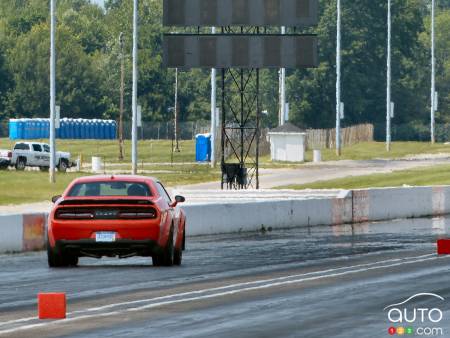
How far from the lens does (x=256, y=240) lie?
36312mm

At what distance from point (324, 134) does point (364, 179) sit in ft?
177

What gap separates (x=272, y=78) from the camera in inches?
6211

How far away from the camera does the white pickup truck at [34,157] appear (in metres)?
87.8

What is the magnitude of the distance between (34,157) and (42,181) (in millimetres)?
14313

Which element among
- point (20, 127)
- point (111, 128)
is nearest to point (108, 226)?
point (20, 127)

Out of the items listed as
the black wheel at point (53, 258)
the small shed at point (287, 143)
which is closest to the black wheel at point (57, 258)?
the black wheel at point (53, 258)

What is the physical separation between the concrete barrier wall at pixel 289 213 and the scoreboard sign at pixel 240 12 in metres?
7.66

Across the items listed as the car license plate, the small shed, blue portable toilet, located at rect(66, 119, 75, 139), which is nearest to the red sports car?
the car license plate

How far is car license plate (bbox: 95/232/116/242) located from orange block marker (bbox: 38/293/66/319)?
8.44m

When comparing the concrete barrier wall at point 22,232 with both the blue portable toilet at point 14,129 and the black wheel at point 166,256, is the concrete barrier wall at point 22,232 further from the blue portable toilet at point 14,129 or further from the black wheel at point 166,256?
the blue portable toilet at point 14,129

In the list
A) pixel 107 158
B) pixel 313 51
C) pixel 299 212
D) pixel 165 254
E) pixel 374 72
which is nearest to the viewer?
pixel 165 254

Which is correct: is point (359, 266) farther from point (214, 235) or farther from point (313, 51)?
point (313, 51)

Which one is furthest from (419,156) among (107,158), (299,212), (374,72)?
(299,212)

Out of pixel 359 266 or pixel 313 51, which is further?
pixel 313 51
